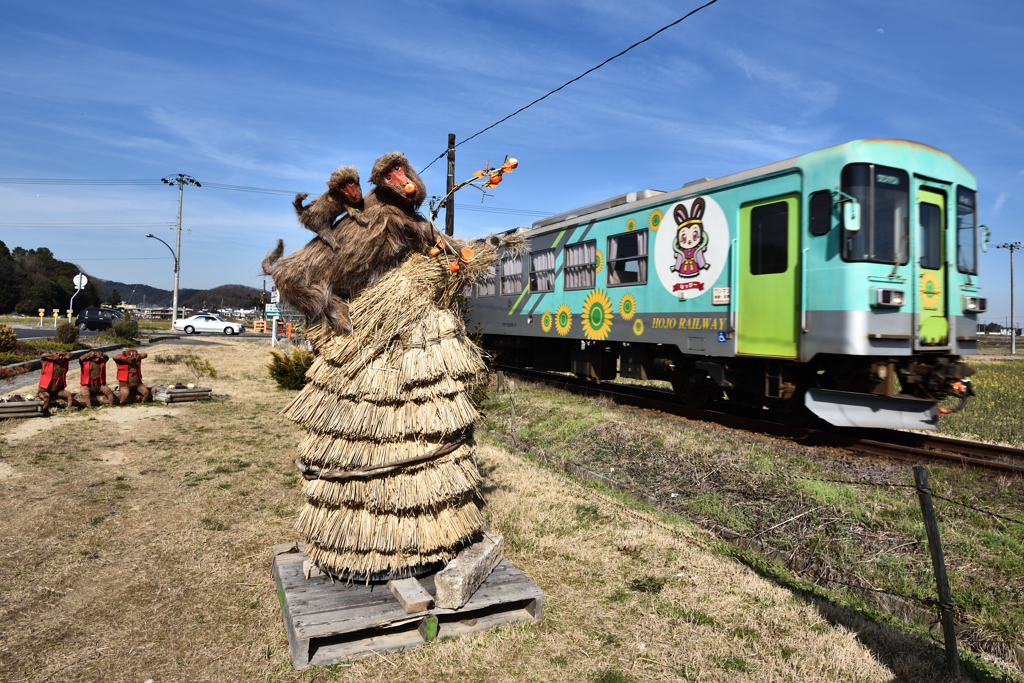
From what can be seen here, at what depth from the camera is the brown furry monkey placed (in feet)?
12.1

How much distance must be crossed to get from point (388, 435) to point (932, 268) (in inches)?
301

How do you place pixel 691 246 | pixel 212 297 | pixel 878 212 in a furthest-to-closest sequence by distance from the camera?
1. pixel 212 297
2. pixel 691 246
3. pixel 878 212

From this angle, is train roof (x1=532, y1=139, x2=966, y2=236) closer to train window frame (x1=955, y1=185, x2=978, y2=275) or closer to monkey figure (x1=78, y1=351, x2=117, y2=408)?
train window frame (x1=955, y1=185, x2=978, y2=275)

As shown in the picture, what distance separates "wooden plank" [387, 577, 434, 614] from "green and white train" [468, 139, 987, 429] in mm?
3201

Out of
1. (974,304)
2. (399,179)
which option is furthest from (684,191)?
(399,179)

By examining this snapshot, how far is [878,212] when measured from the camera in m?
7.34

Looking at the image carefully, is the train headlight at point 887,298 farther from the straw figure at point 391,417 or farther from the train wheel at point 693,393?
the straw figure at point 391,417

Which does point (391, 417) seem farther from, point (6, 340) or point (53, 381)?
point (6, 340)

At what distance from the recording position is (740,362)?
29.4ft

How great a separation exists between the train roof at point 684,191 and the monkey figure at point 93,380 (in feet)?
31.2

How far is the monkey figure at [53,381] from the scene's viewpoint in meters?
10.4

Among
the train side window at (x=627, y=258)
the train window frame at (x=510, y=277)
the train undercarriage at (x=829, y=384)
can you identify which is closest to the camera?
the train undercarriage at (x=829, y=384)

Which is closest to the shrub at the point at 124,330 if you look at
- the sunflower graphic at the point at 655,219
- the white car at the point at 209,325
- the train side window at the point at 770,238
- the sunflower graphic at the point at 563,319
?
the white car at the point at 209,325

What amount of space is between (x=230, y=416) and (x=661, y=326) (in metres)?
7.91
